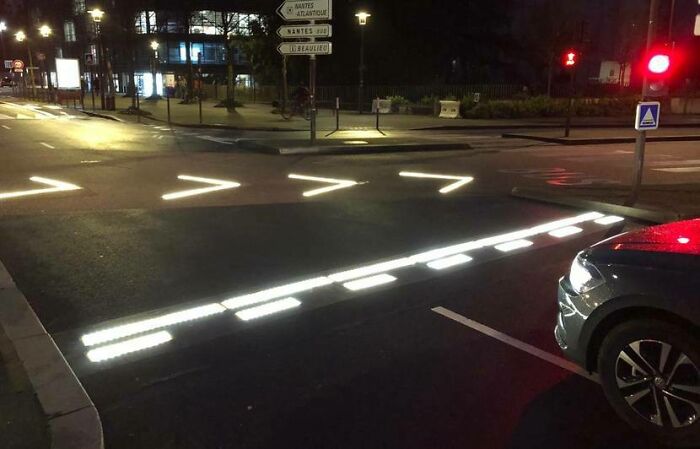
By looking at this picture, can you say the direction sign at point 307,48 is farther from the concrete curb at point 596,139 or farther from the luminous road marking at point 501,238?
the luminous road marking at point 501,238

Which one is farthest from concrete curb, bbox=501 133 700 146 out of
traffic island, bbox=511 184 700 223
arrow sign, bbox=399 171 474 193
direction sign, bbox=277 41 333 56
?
traffic island, bbox=511 184 700 223

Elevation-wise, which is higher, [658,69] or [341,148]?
[658,69]

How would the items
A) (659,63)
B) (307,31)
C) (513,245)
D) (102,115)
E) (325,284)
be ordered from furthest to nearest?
1. (102,115)
2. (307,31)
3. (659,63)
4. (513,245)
5. (325,284)

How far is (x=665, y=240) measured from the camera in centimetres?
392

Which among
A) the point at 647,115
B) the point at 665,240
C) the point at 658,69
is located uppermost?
the point at 658,69

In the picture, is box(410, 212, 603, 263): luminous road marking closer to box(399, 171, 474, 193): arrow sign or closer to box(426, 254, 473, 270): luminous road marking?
box(426, 254, 473, 270): luminous road marking

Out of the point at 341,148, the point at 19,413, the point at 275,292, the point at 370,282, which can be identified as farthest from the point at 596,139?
the point at 19,413

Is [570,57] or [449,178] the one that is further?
[570,57]

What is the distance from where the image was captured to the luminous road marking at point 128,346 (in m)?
4.83

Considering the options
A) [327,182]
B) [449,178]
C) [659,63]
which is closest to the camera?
[659,63]

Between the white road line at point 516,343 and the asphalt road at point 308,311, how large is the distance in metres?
0.03

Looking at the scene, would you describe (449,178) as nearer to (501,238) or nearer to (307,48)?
(501,238)

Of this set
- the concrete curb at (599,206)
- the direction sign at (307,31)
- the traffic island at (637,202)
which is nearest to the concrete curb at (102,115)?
the direction sign at (307,31)

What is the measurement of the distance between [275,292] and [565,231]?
4652 millimetres
